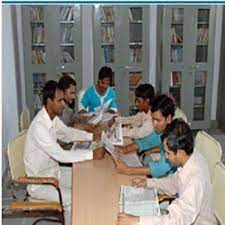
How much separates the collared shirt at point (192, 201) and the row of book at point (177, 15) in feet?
11.9

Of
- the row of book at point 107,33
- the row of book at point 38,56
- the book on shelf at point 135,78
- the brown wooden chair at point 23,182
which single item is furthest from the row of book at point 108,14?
the brown wooden chair at point 23,182

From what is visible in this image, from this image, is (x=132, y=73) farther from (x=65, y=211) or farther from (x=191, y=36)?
(x=65, y=211)

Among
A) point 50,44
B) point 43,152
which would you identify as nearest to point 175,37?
point 50,44

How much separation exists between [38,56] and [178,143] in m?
3.72

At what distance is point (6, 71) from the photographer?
455 centimetres

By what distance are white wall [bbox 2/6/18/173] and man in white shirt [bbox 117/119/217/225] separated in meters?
2.64

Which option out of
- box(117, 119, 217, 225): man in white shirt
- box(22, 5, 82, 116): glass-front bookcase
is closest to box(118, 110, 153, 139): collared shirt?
box(117, 119, 217, 225): man in white shirt

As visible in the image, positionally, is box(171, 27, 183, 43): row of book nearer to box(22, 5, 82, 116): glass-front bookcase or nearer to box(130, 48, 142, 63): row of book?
box(130, 48, 142, 63): row of book

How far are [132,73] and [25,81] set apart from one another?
55.3 inches

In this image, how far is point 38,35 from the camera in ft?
17.6

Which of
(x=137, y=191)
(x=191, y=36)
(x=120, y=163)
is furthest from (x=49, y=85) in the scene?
(x=191, y=36)

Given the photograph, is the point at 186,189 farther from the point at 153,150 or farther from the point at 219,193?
the point at 153,150

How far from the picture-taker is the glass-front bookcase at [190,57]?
5422 millimetres

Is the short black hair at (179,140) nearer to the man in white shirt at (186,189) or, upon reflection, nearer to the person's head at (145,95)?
the man in white shirt at (186,189)
